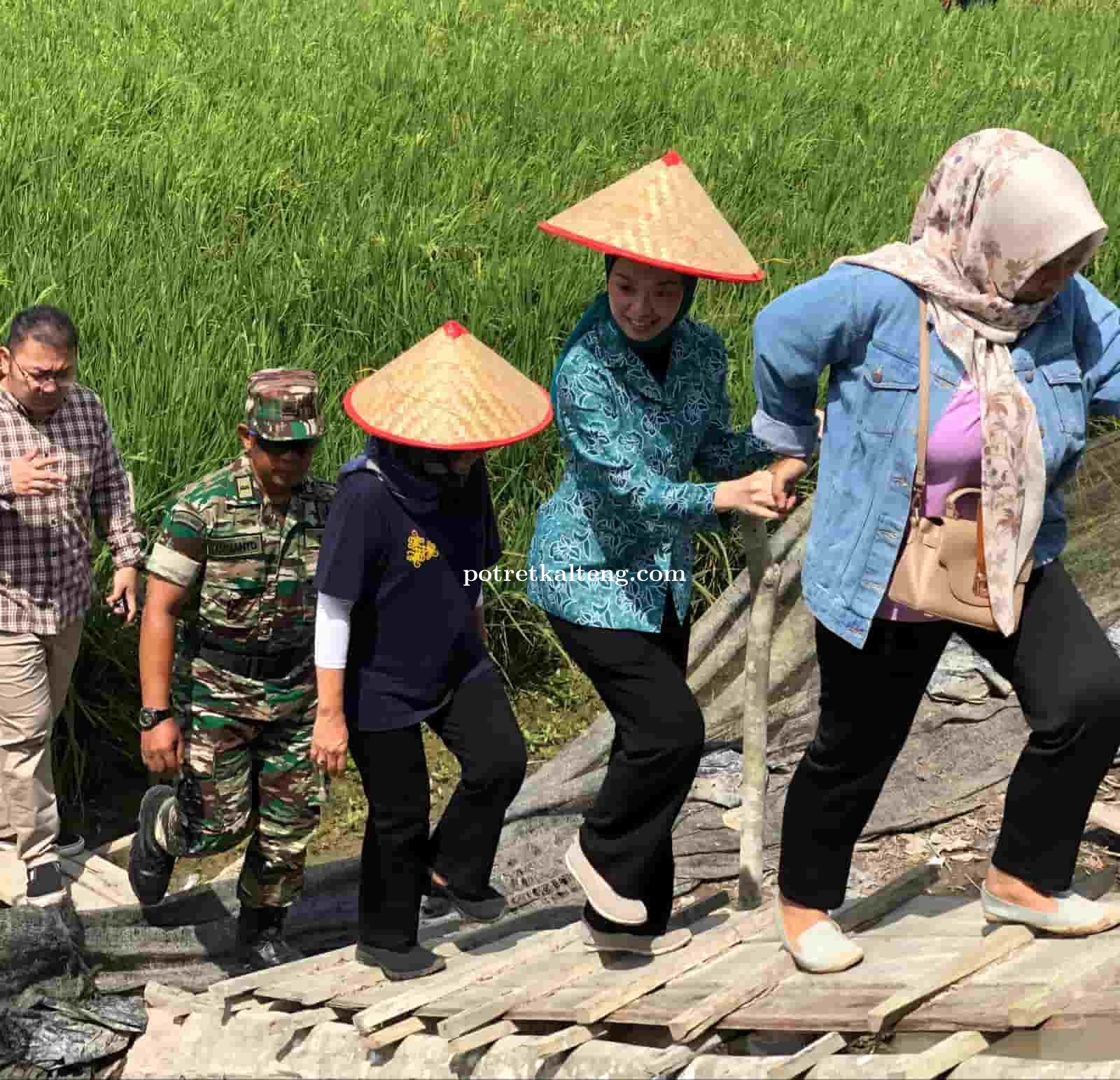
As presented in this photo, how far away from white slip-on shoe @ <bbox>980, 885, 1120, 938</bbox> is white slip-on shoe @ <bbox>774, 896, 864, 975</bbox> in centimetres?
28

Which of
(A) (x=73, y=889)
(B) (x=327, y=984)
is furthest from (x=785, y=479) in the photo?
(A) (x=73, y=889)

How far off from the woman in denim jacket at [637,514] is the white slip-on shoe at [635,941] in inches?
0.4

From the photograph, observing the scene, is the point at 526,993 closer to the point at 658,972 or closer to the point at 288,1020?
the point at 658,972

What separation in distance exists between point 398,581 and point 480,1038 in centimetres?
83

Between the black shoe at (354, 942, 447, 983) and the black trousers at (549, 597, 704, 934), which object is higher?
the black trousers at (549, 597, 704, 934)

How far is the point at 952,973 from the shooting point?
2.79m

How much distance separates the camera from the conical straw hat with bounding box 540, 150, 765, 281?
288cm

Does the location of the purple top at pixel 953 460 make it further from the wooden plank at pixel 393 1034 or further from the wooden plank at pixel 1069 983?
the wooden plank at pixel 393 1034

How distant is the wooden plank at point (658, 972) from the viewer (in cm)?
293

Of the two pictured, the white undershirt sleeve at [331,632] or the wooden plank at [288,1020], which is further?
the wooden plank at [288,1020]

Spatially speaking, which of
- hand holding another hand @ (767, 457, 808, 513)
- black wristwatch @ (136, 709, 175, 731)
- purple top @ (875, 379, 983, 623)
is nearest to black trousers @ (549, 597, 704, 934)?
hand holding another hand @ (767, 457, 808, 513)

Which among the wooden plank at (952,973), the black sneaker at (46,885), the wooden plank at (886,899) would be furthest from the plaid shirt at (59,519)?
the wooden plank at (952,973)

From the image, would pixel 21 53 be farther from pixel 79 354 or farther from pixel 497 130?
pixel 79 354

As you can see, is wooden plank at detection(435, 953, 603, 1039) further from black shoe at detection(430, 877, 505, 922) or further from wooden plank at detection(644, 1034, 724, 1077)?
wooden plank at detection(644, 1034, 724, 1077)
